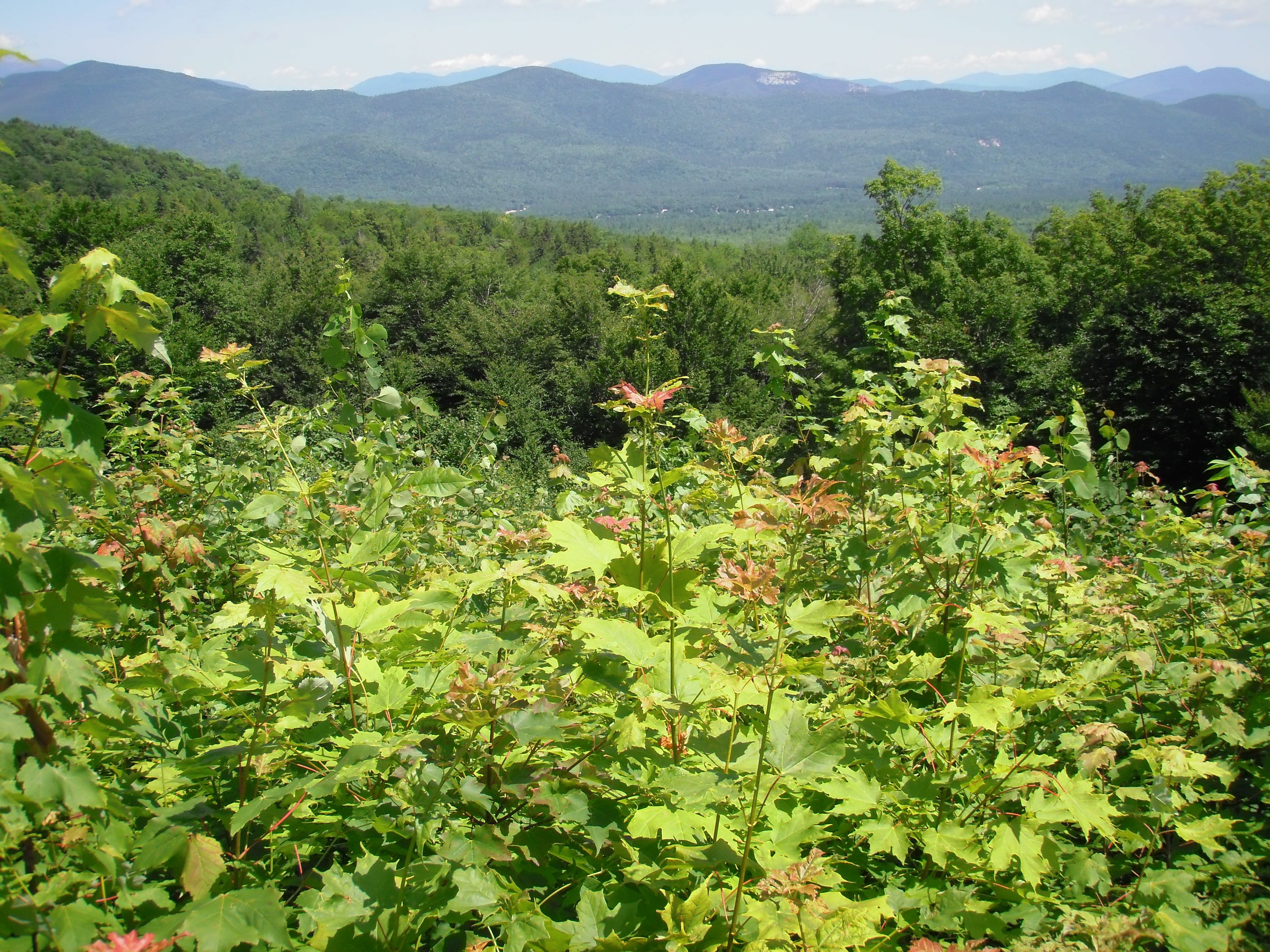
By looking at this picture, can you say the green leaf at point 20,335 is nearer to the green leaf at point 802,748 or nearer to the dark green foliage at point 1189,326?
the green leaf at point 802,748

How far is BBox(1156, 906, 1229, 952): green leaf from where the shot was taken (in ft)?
4.38

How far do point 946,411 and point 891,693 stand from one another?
1.17 m

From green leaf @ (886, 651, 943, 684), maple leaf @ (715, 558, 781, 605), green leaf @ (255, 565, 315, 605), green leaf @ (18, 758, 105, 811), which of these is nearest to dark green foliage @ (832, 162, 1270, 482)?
green leaf @ (886, 651, 943, 684)

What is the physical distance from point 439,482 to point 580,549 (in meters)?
0.78

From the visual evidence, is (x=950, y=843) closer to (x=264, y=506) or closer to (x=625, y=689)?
(x=625, y=689)

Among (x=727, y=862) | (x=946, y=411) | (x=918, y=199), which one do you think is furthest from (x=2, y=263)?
(x=918, y=199)

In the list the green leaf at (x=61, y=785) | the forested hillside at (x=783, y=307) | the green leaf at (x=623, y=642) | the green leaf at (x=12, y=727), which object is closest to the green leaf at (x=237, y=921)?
the green leaf at (x=61, y=785)

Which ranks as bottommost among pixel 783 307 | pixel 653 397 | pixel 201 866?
pixel 201 866

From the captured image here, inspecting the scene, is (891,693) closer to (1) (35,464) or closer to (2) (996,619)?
(2) (996,619)

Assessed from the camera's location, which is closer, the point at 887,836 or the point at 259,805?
the point at 259,805

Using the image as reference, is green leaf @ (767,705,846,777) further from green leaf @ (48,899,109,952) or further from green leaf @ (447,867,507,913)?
green leaf @ (48,899,109,952)

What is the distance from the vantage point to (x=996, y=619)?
178 centimetres

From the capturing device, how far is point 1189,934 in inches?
54.0

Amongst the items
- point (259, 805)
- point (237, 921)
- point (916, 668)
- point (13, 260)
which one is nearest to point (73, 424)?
point (13, 260)
